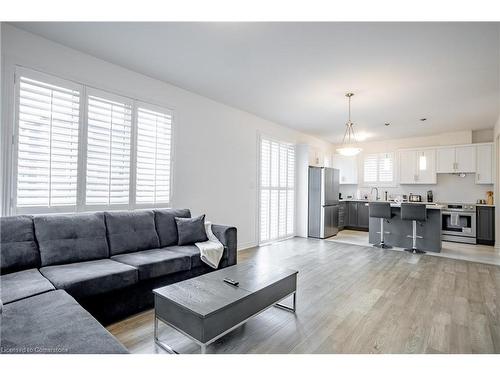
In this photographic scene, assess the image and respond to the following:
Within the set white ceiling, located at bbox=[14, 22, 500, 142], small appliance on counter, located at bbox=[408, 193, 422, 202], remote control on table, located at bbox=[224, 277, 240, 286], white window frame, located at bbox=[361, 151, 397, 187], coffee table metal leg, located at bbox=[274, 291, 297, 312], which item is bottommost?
coffee table metal leg, located at bbox=[274, 291, 297, 312]

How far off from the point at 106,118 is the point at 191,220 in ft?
5.42

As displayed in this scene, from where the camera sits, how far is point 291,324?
92.4 inches

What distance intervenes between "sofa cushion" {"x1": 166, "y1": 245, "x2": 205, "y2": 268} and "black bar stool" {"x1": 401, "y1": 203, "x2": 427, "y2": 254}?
13.7 feet

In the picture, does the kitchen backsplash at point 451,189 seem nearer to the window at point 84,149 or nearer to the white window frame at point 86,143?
the window at point 84,149

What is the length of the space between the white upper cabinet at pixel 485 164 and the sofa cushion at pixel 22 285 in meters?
8.16

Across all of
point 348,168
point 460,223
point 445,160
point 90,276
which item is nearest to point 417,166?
point 445,160

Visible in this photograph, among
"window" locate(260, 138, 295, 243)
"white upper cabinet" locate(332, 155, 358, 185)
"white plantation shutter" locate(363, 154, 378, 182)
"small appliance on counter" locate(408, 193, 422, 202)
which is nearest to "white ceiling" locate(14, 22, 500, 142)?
"window" locate(260, 138, 295, 243)

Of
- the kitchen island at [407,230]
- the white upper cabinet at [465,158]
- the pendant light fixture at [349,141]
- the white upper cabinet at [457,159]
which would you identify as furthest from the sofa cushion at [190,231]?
the white upper cabinet at [465,158]

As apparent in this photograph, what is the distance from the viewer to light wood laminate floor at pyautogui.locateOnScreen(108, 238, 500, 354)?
6.66 feet

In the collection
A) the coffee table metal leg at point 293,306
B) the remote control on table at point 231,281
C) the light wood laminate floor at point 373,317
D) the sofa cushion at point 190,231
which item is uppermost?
the sofa cushion at point 190,231

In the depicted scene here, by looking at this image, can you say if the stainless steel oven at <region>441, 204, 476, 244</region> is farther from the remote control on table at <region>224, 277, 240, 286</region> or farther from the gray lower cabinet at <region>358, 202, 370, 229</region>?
the remote control on table at <region>224, 277, 240, 286</region>

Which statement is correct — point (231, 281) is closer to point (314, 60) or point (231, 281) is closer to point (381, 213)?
point (314, 60)

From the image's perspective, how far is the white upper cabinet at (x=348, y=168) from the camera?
8203mm

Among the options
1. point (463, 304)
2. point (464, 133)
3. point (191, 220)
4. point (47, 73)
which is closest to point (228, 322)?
point (191, 220)
